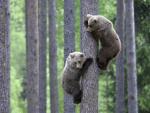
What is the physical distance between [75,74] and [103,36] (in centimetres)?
75

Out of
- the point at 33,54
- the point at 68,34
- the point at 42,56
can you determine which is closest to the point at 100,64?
the point at 68,34

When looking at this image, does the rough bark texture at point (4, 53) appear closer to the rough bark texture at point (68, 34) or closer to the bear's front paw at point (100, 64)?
the rough bark texture at point (68, 34)

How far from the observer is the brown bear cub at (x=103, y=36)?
7.32 m

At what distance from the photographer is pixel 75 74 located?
7621 millimetres

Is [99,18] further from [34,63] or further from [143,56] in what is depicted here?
[143,56]

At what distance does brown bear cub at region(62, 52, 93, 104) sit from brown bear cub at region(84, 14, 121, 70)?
282mm

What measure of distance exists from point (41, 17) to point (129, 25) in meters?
4.46

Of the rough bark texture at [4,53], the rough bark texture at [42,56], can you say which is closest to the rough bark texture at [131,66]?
the rough bark texture at [42,56]

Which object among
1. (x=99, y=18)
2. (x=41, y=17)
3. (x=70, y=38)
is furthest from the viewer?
(x=41, y=17)

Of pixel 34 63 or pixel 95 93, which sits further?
pixel 34 63

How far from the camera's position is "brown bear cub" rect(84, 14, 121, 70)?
24.0ft

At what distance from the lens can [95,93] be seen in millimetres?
7500

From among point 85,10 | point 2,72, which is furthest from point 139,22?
point 85,10

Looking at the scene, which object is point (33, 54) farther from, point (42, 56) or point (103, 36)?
point (103, 36)
